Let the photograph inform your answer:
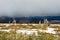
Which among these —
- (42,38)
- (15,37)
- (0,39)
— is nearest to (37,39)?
(42,38)

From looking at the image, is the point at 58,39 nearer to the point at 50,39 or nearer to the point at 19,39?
the point at 50,39

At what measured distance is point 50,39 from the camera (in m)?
17.5

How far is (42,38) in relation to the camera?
17250 mm

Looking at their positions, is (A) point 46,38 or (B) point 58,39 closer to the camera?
(A) point 46,38

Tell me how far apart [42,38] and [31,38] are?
873 mm

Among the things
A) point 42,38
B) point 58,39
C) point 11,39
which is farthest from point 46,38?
point 11,39

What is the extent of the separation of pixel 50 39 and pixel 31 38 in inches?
58.0

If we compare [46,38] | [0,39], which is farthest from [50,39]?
[0,39]

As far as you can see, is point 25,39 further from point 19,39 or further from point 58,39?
point 58,39

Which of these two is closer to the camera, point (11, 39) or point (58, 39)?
point (11, 39)

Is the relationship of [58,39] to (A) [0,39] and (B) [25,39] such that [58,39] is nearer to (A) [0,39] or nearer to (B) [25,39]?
(B) [25,39]

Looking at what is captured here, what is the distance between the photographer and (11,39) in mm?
16562

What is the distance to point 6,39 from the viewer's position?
1700 centimetres

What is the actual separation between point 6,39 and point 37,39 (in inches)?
91.7
